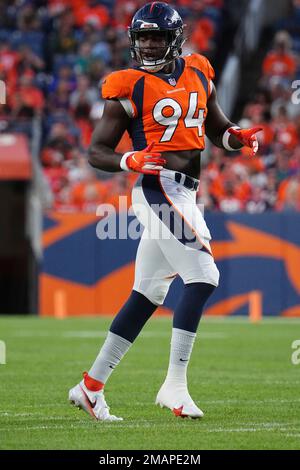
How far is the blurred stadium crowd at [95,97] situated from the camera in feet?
51.4

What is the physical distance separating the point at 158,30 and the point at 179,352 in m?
1.65

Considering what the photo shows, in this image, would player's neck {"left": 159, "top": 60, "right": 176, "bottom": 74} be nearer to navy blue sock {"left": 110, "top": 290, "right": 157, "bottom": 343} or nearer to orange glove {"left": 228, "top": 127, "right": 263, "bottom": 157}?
orange glove {"left": 228, "top": 127, "right": 263, "bottom": 157}

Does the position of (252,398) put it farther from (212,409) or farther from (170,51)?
(170,51)

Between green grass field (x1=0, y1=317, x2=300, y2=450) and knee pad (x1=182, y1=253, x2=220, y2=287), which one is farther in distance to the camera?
knee pad (x1=182, y1=253, x2=220, y2=287)

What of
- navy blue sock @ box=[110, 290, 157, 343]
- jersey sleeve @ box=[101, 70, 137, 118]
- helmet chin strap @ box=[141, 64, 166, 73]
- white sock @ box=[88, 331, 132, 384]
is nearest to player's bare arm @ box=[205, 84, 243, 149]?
helmet chin strap @ box=[141, 64, 166, 73]

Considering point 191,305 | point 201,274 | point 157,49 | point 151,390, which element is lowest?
point 151,390

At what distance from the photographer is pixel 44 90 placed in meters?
18.0

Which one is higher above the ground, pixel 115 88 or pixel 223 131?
pixel 115 88

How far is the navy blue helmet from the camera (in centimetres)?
610

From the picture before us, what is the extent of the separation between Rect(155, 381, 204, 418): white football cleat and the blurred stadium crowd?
30.4 ft

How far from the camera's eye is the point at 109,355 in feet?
20.2

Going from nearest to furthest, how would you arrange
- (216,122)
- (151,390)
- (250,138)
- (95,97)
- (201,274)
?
(201,274) → (250,138) → (216,122) → (151,390) → (95,97)

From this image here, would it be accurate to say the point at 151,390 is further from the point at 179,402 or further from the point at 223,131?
the point at 223,131

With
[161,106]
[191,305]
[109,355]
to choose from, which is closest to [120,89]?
[161,106]
